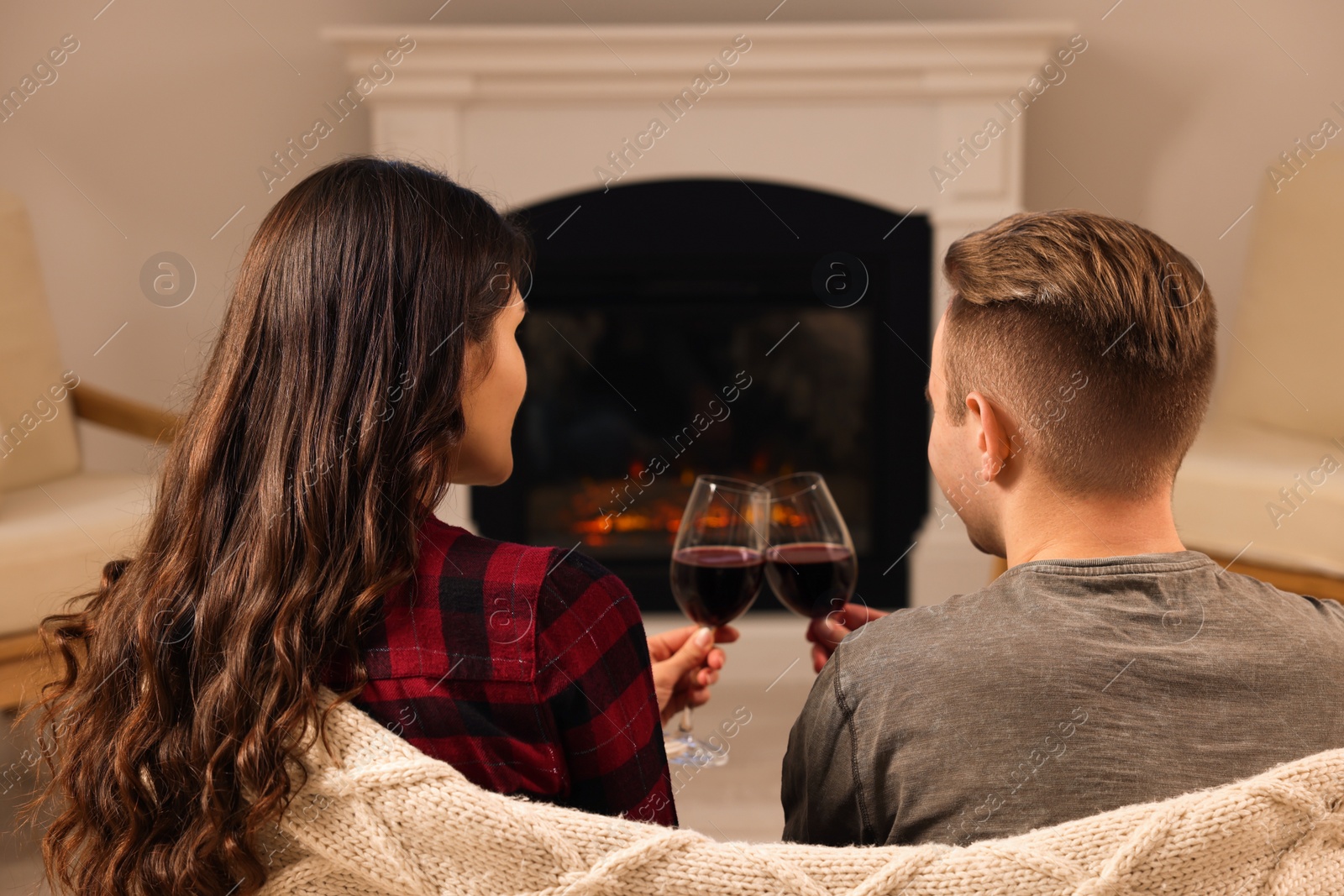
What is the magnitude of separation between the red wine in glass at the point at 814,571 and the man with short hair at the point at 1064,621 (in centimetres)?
14

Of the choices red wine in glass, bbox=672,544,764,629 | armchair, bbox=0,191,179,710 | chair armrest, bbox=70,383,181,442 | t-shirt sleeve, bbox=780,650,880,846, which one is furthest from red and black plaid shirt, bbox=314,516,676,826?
chair armrest, bbox=70,383,181,442

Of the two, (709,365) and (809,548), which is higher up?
(809,548)

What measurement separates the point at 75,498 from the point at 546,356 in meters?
1.14

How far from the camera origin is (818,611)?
1050mm

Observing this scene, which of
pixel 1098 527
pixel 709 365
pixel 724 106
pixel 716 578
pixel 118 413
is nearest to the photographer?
pixel 1098 527

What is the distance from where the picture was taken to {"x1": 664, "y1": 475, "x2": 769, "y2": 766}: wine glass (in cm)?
102

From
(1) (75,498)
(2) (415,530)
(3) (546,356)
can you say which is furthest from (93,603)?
(3) (546,356)

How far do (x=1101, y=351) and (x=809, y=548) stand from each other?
0.33 meters

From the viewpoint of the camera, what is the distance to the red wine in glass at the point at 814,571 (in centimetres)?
102

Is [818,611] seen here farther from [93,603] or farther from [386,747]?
[93,603]

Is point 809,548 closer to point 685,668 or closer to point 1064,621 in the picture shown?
point 685,668

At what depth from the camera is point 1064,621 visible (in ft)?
2.39

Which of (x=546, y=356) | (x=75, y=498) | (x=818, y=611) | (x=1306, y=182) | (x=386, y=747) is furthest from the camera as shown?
(x=546, y=356)

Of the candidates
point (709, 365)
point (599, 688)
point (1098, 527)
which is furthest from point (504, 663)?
point (709, 365)
